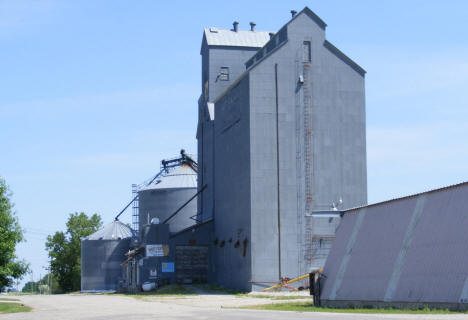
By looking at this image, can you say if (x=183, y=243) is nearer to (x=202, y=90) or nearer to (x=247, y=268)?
(x=247, y=268)

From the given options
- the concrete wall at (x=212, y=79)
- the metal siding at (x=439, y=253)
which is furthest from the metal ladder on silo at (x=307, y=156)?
the metal siding at (x=439, y=253)

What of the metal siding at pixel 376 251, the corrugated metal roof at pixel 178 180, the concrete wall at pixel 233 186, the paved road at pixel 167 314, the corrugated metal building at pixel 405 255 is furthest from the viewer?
the corrugated metal roof at pixel 178 180

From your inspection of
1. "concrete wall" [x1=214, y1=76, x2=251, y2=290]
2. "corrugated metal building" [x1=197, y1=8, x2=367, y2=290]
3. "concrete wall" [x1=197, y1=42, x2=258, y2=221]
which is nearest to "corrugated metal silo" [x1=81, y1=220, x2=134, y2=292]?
"concrete wall" [x1=197, y1=42, x2=258, y2=221]

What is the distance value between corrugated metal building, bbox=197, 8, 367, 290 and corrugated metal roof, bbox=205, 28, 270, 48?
15145 millimetres

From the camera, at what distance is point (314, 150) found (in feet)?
234

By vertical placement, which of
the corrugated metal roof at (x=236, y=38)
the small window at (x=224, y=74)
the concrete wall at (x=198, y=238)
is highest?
the corrugated metal roof at (x=236, y=38)

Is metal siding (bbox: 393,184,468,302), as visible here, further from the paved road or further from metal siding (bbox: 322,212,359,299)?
metal siding (bbox: 322,212,359,299)

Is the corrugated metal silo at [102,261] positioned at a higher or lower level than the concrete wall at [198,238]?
lower

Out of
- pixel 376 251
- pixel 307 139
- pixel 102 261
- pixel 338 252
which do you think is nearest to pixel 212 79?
pixel 307 139

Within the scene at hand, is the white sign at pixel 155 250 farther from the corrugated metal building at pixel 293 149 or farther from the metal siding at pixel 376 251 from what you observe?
the metal siding at pixel 376 251

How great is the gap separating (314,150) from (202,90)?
1080 inches

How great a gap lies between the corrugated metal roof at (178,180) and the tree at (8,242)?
55959 mm

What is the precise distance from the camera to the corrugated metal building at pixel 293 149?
2768 inches

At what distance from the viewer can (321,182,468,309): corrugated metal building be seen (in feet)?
105
